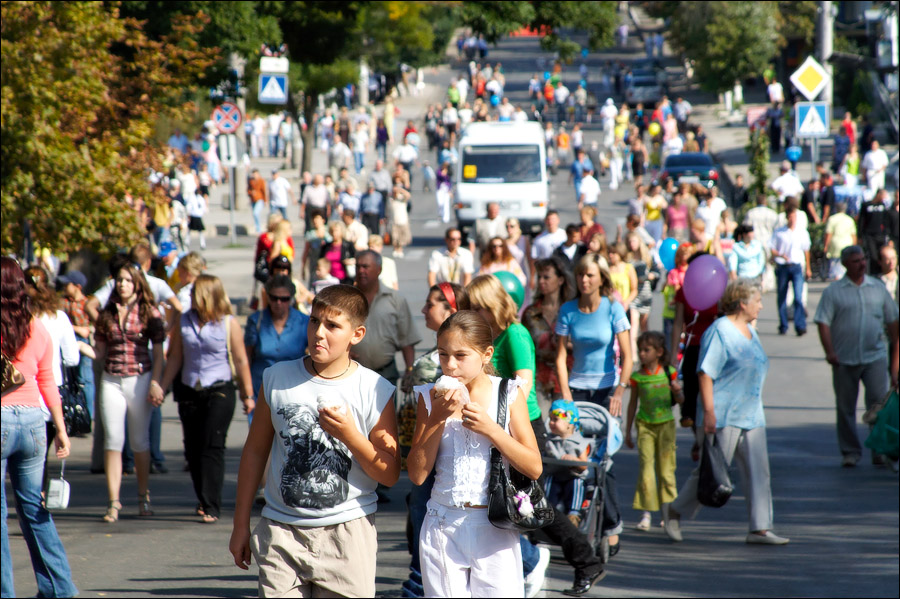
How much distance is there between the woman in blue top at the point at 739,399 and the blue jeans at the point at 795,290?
9399 millimetres

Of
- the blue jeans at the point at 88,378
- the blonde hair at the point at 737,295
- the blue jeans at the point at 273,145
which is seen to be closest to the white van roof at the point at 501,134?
the blue jeans at the point at 273,145

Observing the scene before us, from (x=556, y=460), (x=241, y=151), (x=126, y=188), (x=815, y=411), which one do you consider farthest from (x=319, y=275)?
(x=241, y=151)

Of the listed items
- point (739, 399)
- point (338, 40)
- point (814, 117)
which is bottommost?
point (739, 399)

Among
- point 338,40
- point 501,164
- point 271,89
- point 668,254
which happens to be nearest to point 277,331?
point 668,254

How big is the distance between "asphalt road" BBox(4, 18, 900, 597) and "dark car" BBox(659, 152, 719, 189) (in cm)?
2420

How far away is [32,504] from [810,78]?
15.5m

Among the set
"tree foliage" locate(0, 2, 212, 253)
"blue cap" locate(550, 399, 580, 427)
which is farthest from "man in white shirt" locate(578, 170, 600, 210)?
"blue cap" locate(550, 399, 580, 427)

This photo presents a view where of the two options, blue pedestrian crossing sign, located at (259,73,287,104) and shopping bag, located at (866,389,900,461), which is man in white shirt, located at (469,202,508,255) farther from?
shopping bag, located at (866,389,900,461)

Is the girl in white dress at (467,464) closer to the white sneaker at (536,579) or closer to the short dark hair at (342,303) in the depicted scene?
the short dark hair at (342,303)

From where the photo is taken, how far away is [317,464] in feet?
14.8

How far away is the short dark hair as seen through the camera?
4.50 metres

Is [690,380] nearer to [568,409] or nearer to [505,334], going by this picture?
[568,409]

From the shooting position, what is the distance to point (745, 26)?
5475 cm

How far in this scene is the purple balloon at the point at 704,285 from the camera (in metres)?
11.0
